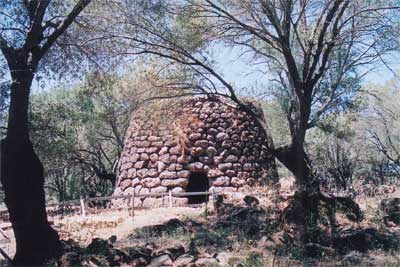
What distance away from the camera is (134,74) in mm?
10391

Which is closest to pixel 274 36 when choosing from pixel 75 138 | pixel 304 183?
pixel 304 183

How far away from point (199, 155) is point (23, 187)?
9276mm

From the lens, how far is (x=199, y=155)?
1586 centimetres

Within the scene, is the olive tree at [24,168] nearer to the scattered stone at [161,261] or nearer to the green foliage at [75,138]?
the scattered stone at [161,261]

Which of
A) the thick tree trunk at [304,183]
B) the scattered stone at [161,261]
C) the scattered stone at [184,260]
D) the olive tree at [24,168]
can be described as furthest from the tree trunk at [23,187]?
the thick tree trunk at [304,183]

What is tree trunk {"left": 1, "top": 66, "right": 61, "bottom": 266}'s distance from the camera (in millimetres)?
6926

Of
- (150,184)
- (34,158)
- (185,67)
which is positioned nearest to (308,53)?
(185,67)

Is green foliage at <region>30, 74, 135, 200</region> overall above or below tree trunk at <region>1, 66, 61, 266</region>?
above

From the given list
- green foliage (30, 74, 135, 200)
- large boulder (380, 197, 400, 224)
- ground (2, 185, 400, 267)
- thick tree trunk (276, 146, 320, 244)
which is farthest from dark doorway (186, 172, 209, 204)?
large boulder (380, 197, 400, 224)

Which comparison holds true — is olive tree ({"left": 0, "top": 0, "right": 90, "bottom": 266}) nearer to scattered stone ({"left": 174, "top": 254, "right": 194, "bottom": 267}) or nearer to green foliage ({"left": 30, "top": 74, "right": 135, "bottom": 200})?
scattered stone ({"left": 174, "top": 254, "right": 194, "bottom": 267})

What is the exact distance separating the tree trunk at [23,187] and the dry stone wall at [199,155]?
315 inches

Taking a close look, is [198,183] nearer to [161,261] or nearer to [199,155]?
[199,155]

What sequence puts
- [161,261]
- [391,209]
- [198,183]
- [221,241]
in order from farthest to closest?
[198,183] < [391,209] < [221,241] < [161,261]

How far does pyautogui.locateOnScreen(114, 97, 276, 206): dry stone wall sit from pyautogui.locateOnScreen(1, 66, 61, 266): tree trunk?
7.99m
